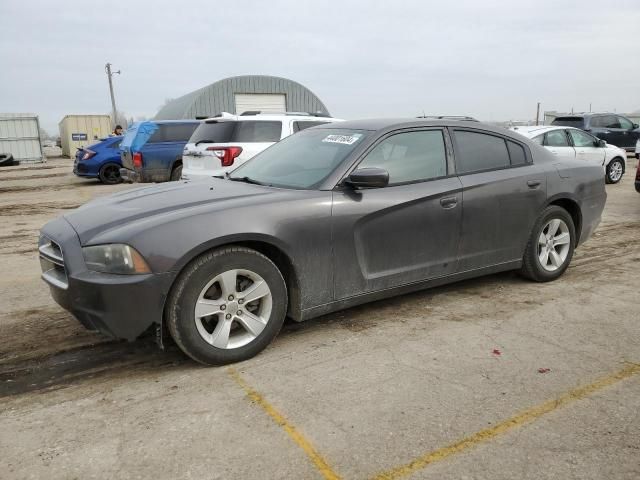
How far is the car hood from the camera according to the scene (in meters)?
3.24

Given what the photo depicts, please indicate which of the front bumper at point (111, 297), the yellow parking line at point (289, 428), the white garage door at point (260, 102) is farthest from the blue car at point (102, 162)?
the white garage door at point (260, 102)

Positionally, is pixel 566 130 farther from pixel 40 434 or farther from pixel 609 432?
pixel 40 434

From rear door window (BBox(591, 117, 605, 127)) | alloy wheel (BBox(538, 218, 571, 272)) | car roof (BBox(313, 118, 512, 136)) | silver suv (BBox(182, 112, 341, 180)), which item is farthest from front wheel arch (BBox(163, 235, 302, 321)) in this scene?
rear door window (BBox(591, 117, 605, 127))

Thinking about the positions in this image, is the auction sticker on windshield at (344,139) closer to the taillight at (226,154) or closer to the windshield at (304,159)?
the windshield at (304,159)

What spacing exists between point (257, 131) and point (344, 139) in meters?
5.41

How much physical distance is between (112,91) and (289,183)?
49.7 m

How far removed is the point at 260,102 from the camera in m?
31.3

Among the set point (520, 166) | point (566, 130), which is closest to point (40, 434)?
point (520, 166)

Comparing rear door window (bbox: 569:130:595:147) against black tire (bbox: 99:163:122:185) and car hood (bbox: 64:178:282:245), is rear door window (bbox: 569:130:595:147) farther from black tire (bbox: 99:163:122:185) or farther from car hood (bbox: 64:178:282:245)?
black tire (bbox: 99:163:122:185)

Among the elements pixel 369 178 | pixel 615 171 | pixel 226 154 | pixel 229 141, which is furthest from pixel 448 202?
pixel 615 171

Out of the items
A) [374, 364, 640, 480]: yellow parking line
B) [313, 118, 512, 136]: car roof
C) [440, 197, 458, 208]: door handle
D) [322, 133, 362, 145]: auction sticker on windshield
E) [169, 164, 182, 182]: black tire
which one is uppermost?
[313, 118, 512, 136]: car roof

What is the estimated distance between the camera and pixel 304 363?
10.9 ft

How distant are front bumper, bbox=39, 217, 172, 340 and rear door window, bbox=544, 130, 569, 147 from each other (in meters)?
11.1

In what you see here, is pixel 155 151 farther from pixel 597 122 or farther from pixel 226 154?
pixel 597 122
